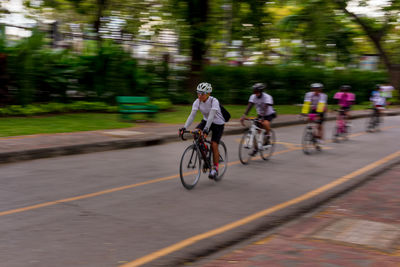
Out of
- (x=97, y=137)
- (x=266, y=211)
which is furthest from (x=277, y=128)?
(x=266, y=211)

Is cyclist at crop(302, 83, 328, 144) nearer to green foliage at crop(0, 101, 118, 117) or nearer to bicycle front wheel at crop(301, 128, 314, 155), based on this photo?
bicycle front wheel at crop(301, 128, 314, 155)

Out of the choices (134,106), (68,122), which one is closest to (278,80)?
(134,106)

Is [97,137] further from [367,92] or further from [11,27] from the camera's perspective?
[367,92]

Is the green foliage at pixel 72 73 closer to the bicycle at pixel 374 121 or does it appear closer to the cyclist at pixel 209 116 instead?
the bicycle at pixel 374 121

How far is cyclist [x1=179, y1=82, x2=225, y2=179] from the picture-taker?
25.9 feet

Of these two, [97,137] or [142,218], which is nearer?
[142,218]

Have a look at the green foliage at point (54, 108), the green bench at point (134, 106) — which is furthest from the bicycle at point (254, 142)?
the green foliage at point (54, 108)

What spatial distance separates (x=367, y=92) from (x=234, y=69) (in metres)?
13.9

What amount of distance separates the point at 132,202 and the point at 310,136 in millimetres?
6909

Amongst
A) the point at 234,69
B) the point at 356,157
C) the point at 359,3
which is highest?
the point at 359,3

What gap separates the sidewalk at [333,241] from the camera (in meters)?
4.65

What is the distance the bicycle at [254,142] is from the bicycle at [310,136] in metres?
1.48

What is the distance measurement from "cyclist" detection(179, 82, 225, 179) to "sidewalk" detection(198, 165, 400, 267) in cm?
223

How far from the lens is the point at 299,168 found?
10.2m
